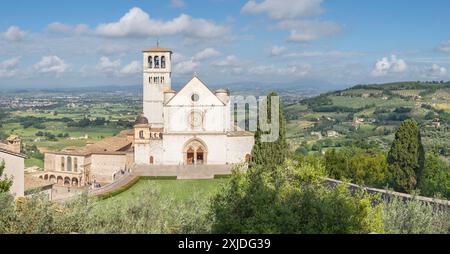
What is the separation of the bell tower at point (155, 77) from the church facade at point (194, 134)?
5.13 meters

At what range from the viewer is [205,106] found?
41.0 meters

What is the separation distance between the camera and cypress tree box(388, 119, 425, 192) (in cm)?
2909

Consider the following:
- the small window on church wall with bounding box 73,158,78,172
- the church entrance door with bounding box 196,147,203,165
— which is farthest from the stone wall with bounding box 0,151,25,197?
the church entrance door with bounding box 196,147,203,165

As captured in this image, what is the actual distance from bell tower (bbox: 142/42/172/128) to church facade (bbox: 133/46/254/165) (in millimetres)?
5125

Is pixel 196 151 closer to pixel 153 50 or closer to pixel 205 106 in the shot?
pixel 205 106

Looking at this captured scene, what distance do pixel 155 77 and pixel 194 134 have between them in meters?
8.85

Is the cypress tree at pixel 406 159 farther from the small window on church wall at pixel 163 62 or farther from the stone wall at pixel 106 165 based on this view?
the small window on church wall at pixel 163 62

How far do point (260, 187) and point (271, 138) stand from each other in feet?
63.1

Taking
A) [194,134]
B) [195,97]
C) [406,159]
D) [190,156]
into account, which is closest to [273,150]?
[406,159]

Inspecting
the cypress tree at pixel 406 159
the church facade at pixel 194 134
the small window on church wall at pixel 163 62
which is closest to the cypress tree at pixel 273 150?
the cypress tree at pixel 406 159

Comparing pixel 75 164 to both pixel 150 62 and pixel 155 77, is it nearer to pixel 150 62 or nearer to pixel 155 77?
pixel 155 77

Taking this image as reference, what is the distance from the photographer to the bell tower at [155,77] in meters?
47.0

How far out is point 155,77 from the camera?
47.1 m
